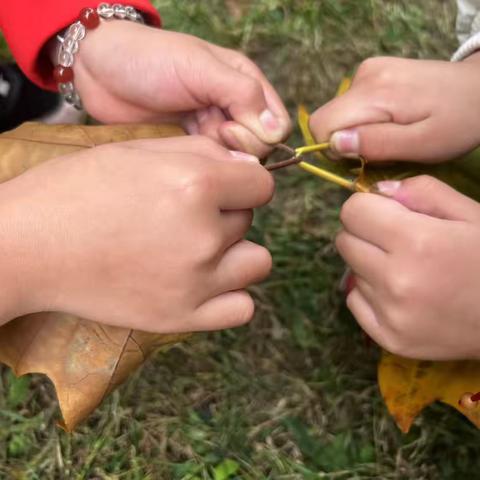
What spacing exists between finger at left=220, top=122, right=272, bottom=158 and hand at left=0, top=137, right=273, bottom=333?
8 cm

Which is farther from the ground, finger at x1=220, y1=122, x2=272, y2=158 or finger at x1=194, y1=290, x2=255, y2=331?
finger at x1=220, y1=122, x2=272, y2=158

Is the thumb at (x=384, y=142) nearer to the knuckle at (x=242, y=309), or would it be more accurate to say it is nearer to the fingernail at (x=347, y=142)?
the fingernail at (x=347, y=142)

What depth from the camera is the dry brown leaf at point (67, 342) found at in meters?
0.85

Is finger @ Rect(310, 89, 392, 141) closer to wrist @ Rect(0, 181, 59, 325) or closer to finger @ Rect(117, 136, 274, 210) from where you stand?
finger @ Rect(117, 136, 274, 210)

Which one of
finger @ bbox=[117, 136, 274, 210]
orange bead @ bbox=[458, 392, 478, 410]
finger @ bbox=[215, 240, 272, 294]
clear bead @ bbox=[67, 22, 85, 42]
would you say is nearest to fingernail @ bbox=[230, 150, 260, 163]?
finger @ bbox=[117, 136, 274, 210]

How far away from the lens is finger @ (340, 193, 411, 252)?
0.86m

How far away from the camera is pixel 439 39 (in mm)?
1487

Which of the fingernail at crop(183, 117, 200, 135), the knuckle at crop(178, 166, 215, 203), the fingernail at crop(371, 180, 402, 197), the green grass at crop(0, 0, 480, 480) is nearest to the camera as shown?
the knuckle at crop(178, 166, 215, 203)

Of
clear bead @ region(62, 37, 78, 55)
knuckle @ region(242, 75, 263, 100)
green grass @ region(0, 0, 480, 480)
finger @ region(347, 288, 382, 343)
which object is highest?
clear bead @ region(62, 37, 78, 55)

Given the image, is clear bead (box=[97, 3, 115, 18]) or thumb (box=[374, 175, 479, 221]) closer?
thumb (box=[374, 175, 479, 221])

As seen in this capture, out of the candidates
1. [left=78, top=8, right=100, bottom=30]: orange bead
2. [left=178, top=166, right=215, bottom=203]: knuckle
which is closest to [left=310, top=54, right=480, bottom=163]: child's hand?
[left=178, top=166, right=215, bottom=203]: knuckle

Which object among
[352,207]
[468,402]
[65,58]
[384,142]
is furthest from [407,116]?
[65,58]

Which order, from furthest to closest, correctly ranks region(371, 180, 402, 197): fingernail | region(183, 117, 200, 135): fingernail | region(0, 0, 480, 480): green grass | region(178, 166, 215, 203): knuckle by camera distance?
region(0, 0, 480, 480): green grass
region(183, 117, 200, 135): fingernail
region(371, 180, 402, 197): fingernail
region(178, 166, 215, 203): knuckle

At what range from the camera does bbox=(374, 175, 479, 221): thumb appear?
87 cm
